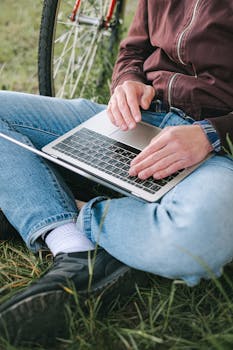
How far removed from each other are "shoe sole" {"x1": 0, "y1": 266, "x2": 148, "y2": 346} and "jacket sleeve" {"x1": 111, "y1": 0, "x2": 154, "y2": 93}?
0.61 meters

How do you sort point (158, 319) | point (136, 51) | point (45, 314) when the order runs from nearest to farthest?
point (45, 314) → point (158, 319) → point (136, 51)

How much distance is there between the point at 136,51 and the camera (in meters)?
1.70

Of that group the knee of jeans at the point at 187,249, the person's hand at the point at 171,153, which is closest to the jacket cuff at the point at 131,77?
the person's hand at the point at 171,153

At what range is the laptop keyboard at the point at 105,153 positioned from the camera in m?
1.36

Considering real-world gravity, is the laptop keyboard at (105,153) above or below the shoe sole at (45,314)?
above

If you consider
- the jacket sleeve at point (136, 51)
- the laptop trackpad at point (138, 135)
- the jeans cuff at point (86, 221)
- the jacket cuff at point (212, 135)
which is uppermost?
the jacket sleeve at point (136, 51)

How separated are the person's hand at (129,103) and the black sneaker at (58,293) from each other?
0.33 m

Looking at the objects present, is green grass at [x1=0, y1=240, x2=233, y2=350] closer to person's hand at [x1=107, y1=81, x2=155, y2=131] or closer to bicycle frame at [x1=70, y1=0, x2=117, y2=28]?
person's hand at [x1=107, y1=81, x2=155, y2=131]

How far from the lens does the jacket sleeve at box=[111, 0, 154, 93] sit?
1640 mm

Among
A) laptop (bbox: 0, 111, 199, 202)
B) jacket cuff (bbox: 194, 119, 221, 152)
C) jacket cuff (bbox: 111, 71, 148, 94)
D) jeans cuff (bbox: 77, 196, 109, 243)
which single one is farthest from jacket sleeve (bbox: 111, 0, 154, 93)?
jeans cuff (bbox: 77, 196, 109, 243)

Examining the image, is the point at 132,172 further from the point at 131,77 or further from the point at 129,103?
the point at 131,77

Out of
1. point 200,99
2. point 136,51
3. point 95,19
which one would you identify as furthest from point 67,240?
point 95,19

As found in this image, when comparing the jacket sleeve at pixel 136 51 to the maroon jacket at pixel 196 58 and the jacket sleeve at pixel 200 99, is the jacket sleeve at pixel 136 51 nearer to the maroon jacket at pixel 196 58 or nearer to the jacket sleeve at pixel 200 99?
the maroon jacket at pixel 196 58

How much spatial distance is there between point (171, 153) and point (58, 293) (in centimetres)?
41
